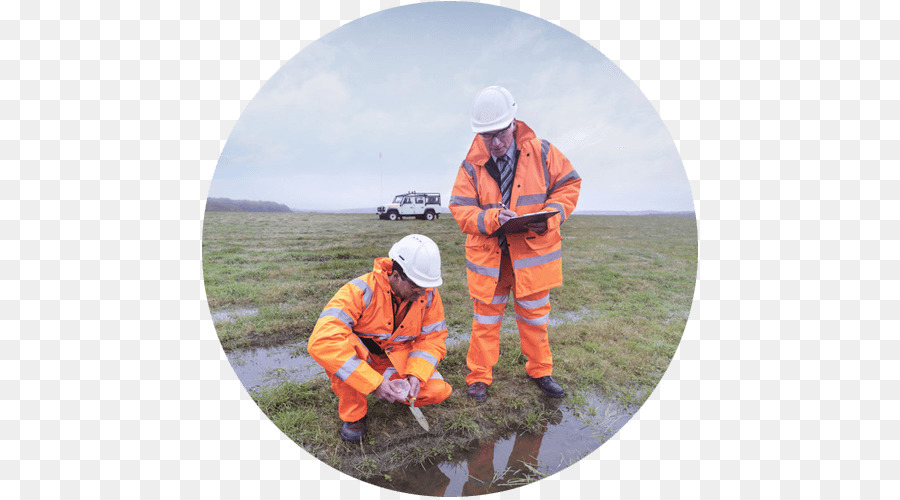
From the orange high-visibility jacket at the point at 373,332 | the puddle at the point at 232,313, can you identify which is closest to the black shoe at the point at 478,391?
the orange high-visibility jacket at the point at 373,332

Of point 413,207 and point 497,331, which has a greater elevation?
point 413,207

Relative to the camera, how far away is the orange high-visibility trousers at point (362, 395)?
3.27m

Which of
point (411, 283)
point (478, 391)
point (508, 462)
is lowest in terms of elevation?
point (508, 462)

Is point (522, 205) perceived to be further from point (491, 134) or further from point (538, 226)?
point (491, 134)

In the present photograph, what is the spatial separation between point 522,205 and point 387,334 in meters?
1.52

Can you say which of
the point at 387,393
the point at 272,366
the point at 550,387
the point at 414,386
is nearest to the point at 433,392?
the point at 414,386

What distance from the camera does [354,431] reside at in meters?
3.22

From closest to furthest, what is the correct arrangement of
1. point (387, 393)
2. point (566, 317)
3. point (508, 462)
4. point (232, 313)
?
1. point (508, 462)
2. point (387, 393)
3. point (232, 313)
4. point (566, 317)

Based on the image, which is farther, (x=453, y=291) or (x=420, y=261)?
(x=453, y=291)

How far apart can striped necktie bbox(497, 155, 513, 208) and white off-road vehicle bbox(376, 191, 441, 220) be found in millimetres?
534

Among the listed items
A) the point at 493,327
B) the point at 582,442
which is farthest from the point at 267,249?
the point at 582,442

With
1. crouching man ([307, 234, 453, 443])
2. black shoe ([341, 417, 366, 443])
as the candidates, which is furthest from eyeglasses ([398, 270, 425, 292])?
black shoe ([341, 417, 366, 443])

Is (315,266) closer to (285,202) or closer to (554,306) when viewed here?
(285,202)

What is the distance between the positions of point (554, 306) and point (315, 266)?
2.34 metres
